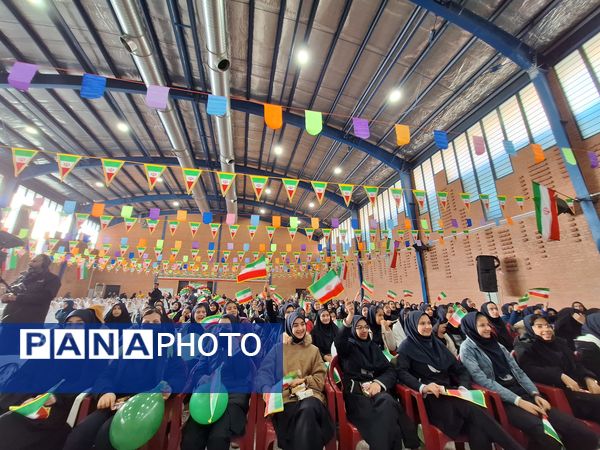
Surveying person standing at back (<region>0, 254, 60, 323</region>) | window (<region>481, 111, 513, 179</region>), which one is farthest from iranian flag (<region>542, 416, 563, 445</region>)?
window (<region>481, 111, 513, 179</region>)

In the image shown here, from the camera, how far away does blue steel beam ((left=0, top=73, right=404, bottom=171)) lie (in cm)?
641

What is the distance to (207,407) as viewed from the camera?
5.53 ft

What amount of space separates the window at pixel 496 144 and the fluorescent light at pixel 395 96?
263cm

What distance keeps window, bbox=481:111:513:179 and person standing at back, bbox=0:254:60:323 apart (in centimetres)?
935

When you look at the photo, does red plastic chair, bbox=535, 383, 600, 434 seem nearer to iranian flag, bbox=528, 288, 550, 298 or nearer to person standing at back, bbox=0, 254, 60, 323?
iranian flag, bbox=528, 288, 550, 298

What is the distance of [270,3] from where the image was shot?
502 cm

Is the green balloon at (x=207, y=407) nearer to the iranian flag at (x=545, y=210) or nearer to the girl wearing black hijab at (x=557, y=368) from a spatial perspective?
the girl wearing black hijab at (x=557, y=368)

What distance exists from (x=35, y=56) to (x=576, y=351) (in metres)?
11.7

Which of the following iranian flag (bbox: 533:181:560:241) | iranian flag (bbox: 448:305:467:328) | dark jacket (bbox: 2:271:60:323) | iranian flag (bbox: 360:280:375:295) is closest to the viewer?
dark jacket (bbox: 2:271:60:323)

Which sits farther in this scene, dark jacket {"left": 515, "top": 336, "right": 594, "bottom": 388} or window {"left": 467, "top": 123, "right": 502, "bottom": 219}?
window {"left": 467, "top": 123, "right": 502, "bottom": 219}

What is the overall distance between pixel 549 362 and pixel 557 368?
0.08 meters

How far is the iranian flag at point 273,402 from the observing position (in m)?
1.66

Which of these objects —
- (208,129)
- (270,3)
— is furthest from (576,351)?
(208,129)

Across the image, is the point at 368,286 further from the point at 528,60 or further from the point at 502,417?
the point at 528,60
